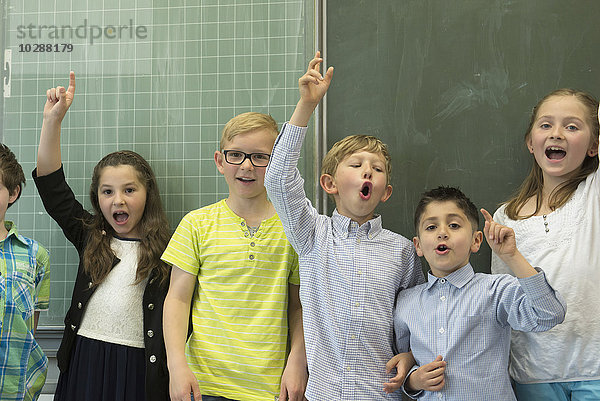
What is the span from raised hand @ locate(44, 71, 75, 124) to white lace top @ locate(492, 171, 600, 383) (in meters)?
1.47

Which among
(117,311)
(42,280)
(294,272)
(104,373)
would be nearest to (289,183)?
(294,272)

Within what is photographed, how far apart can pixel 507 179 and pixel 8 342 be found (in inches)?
63.8

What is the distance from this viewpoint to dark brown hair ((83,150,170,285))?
1.94 m

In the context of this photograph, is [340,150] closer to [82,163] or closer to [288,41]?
[288,41]

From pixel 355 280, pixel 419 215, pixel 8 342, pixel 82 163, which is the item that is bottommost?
pixel 8 342

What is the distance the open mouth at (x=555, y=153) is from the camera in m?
1.77

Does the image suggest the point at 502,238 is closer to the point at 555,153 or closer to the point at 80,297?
the point at 555,153

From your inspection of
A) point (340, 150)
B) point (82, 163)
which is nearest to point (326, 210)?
point (340, 150)

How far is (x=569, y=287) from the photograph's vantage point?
1.66m

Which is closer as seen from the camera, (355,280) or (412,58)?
(355,280)

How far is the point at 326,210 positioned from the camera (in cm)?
208

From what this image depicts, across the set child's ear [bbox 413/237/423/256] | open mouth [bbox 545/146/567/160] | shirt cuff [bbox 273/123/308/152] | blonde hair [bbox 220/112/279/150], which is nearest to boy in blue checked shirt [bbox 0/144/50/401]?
blonde hair [bbox 220/112/279/150]

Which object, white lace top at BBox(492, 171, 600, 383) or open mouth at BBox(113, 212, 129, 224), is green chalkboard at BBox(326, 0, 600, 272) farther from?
open mouth at BBox(113, 212, 129, 224)

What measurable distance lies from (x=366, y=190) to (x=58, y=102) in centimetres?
103
